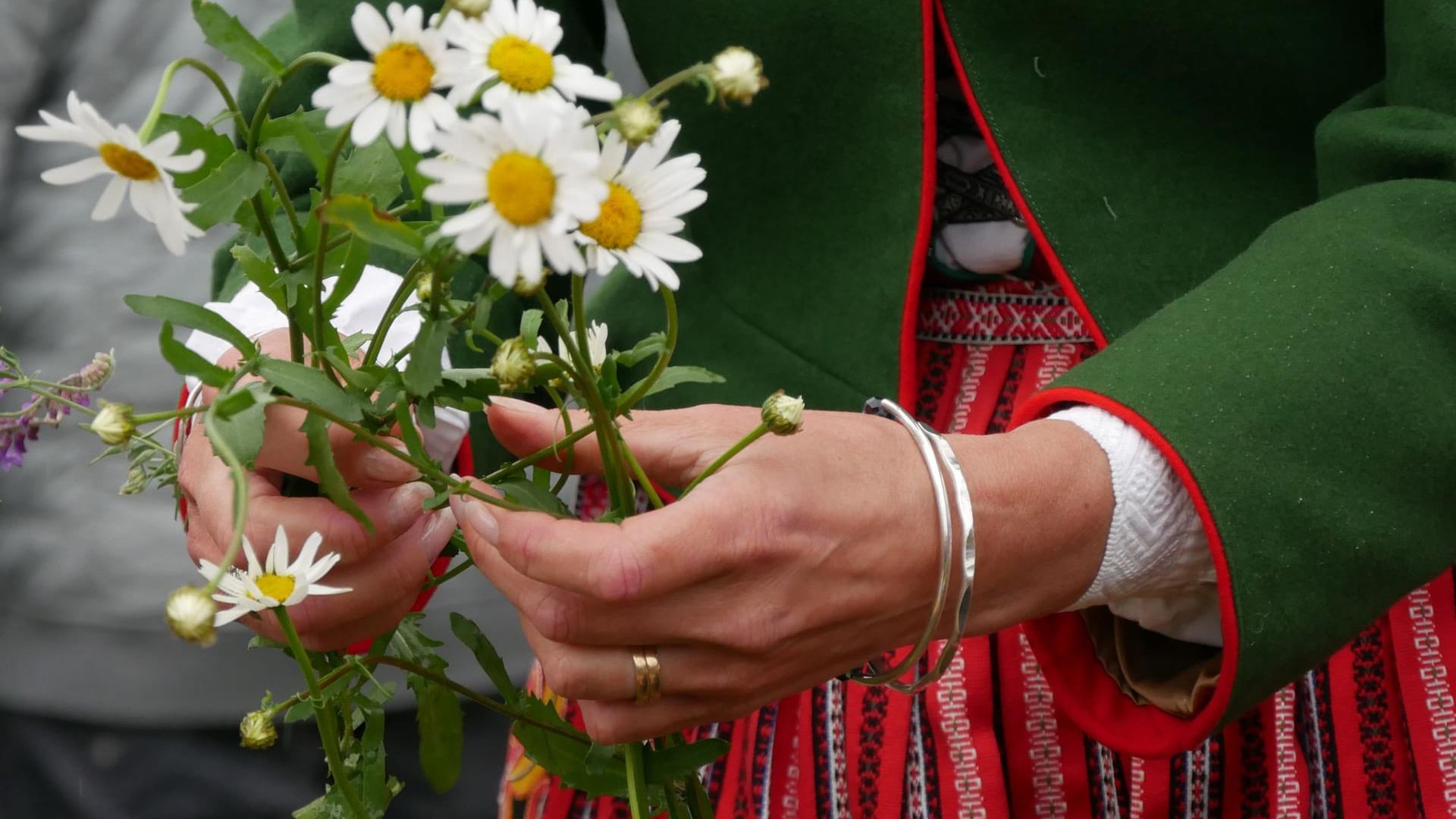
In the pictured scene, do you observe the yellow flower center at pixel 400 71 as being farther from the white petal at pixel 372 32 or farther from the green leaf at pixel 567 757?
the green leaf at pixel 567 757

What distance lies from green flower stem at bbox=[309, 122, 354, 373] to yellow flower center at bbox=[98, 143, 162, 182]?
0.04 meters

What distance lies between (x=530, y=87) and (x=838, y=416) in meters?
0.21

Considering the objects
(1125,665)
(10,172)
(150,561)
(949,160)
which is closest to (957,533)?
(1125,665)

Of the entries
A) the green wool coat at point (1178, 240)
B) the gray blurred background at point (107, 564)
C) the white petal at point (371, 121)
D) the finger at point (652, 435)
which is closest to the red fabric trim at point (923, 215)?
the green wool coat at point (1178, 240)

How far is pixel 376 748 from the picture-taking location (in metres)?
0.47

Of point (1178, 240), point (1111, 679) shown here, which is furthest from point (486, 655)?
point (1178, 240)

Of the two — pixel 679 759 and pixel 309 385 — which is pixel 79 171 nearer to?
pixel 309 385

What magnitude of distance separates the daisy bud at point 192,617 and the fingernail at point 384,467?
0.14 m

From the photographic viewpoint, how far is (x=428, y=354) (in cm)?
35

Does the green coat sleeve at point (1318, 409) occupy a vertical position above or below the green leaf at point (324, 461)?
below

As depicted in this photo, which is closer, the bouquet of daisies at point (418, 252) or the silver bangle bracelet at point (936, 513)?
the bouquet of daisies at point (418, 252)

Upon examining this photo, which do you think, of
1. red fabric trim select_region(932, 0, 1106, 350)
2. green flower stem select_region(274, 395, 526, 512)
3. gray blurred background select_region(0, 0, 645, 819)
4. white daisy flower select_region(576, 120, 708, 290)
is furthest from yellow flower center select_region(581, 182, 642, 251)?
gray blurred background select_region(0, 0, 645, 819)

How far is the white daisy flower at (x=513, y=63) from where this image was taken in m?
0.30

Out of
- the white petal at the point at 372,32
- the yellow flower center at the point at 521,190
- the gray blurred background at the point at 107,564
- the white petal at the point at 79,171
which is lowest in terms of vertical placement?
the gray blurred background at the point at 107,564
